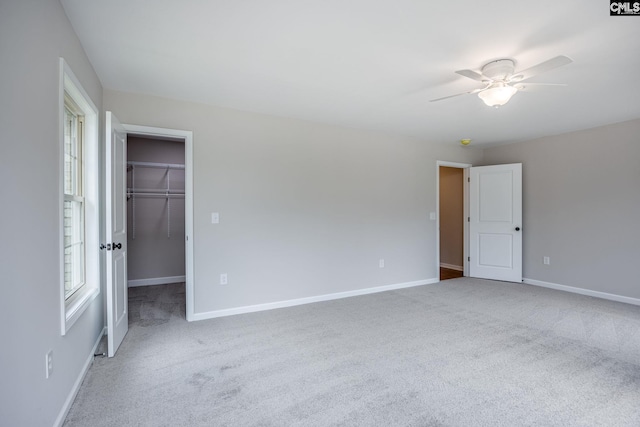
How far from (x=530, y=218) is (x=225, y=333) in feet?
16.3

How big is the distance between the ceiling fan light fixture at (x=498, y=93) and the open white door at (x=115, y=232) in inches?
125

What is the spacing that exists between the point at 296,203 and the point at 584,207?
4.15m

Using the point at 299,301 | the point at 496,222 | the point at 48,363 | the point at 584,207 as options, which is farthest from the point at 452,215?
the point at 48,363

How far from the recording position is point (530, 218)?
513 cm

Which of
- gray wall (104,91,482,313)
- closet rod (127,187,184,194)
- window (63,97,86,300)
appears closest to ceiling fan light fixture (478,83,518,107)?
gray wall (104,91,482,313)

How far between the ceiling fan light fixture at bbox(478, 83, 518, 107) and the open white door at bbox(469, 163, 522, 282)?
2966 millimetres

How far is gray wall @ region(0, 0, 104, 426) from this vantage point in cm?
125

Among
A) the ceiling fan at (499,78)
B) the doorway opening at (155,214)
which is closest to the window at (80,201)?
the doorway opening at (155,214)

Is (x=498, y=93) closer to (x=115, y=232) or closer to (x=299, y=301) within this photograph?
(x=299, y=301)

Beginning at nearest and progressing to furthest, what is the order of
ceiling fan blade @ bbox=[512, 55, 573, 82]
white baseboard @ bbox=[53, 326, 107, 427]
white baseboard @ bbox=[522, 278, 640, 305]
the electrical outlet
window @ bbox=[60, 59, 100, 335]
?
the electrical outlet, white baseboard @ bbox=[53, 326, 107, 427], ceiling fan blade @ bbox=[512, 55, 573, 82], window @ bbox=[60, 59, 100, 335], white baseboard @ bbox=[522, 278, 640, 305]

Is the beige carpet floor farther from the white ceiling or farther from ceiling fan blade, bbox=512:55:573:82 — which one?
the white ceiling

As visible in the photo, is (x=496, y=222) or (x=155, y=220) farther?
(x=496, y=222)

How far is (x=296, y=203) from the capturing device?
13.2 feet

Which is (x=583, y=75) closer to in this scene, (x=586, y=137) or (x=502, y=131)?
(x=502, y=131)
